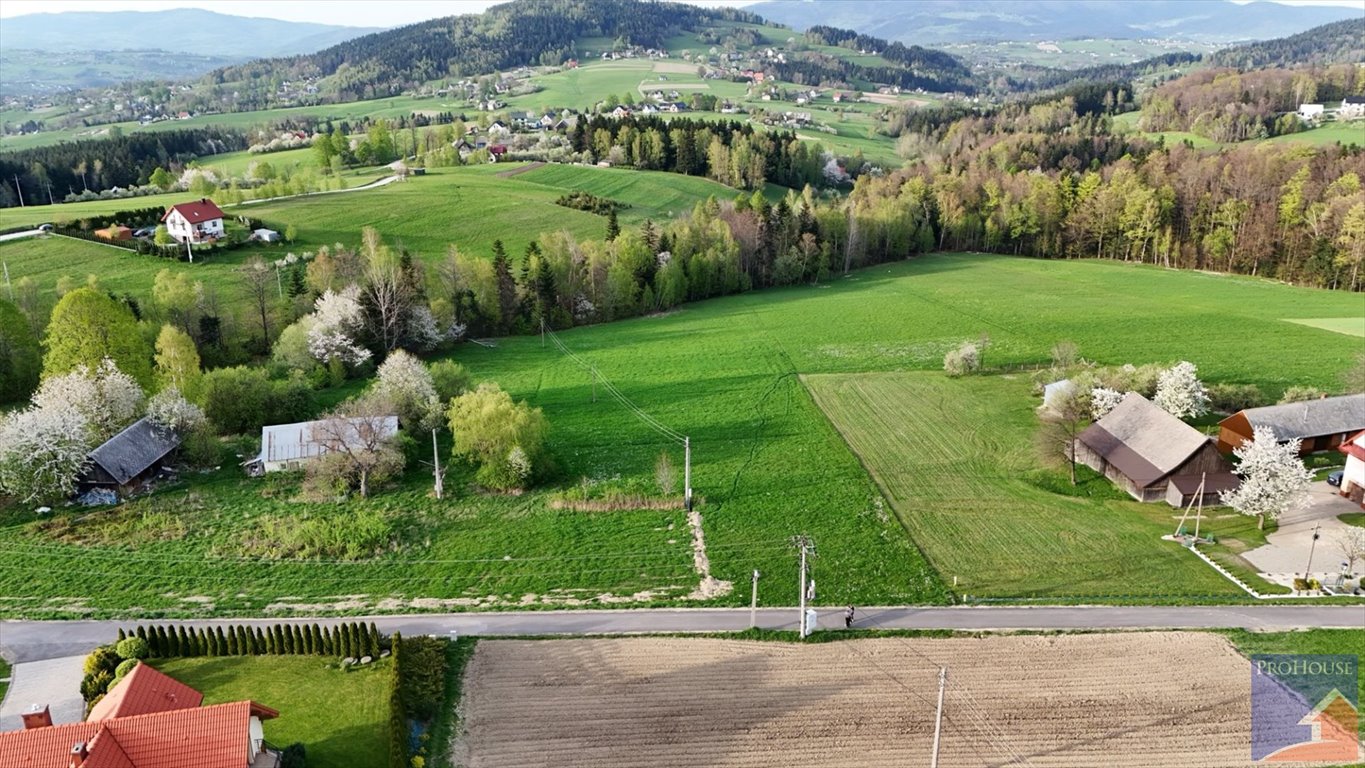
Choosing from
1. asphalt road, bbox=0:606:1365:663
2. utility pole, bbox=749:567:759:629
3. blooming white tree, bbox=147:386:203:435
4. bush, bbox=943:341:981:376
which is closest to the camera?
utility pole, bbox=749:567:759:629

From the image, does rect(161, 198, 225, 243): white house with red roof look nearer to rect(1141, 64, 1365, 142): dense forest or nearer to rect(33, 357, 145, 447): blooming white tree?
rect(33, 357, 145, 447): blooming white tree

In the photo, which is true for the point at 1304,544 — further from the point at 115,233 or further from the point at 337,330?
the point at 115,233

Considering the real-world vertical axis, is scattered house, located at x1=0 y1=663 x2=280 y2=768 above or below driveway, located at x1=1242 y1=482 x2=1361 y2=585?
above

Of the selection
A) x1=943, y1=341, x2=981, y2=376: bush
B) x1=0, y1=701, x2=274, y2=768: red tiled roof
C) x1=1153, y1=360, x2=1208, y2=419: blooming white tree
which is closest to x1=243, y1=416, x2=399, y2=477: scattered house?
x1=0, y1=701, x2=274, y2=768: red tiled roof

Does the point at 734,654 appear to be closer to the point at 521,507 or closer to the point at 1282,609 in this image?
the point at 521,507

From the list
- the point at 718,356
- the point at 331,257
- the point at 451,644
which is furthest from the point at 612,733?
the point at 331,257

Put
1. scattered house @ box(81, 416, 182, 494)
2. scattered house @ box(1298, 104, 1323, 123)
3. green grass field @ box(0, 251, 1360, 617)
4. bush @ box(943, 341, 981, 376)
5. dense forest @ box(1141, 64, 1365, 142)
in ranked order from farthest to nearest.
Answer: scattered house @ box(1298, 104, 1323, 123), dense forest @ box(1141, 64, 1365, 142), bush @ box(943, 341, 981, 376), scattered house @ box(81, 416, 182, 494), green grass field @ box(0, 251, 1360, 617)

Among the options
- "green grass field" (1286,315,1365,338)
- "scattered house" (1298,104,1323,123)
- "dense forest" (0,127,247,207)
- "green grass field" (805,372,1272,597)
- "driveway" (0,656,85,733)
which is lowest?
"driveway" (0,656,85,733)
